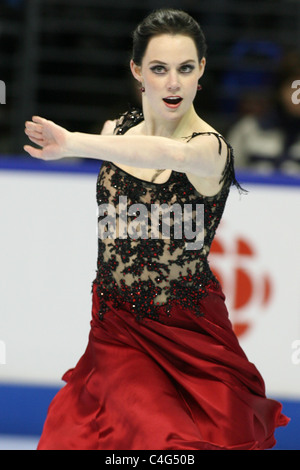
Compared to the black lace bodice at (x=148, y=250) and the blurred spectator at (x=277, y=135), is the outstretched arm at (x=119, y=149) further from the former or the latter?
the blurred spectator at (x=277, y=135)

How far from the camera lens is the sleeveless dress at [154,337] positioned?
2.83 meters

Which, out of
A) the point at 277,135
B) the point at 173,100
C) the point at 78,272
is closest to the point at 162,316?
the point at 173,100

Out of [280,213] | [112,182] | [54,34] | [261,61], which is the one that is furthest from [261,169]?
[112,182]

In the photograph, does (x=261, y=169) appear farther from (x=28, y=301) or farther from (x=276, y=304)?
(x=28, y=301)

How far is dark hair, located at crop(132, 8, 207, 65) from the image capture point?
279cm

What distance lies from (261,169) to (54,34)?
90.3 inches

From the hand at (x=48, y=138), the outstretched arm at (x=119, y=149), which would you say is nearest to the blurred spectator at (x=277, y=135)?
the outstretched arm at (x=119, y=149)

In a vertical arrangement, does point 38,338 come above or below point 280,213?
below

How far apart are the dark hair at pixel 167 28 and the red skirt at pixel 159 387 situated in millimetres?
810

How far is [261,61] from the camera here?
662cm

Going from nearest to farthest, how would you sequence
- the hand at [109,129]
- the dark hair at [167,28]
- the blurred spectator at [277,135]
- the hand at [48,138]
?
the hand at [48,138] < the dark hair at [167,28] < the hand at [109,129] < the blurred spectator at [277,135]

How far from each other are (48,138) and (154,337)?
744 mm

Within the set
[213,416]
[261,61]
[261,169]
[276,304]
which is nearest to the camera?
[213,416]

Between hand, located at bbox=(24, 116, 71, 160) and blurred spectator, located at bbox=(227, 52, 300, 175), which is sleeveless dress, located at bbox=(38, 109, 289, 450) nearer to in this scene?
hand, located at bbox=(24, 116, 71, 160)
